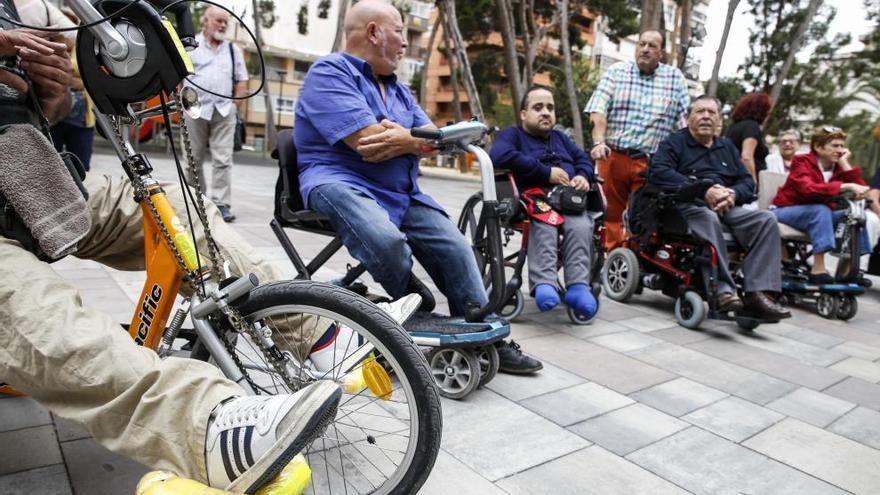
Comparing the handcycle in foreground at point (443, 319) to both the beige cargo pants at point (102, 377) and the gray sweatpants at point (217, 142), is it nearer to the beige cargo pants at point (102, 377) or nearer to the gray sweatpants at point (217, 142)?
the beige cargo pants at point (102, 377)

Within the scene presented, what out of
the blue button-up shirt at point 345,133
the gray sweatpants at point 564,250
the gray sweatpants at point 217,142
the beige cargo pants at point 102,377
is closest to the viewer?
the beige cargo pants at point 102,377

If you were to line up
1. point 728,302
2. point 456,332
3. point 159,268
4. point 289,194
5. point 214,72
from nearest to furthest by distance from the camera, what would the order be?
1. point 159,268
2. point 456,332
3. point 289,194
4. point 728,302
5. point 214,72

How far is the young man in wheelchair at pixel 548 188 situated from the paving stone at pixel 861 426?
4.21ft

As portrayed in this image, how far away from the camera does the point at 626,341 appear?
3.64 meters

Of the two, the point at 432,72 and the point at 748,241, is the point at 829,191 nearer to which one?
the point at 748,241

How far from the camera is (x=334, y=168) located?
257cm

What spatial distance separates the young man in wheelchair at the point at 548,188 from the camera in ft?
11.8

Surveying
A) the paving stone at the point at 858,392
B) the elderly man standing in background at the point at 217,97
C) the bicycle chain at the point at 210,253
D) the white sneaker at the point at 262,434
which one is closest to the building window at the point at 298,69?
the elderly man standing in background at the point at 217,97

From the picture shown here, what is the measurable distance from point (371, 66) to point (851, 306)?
4180 millimetres

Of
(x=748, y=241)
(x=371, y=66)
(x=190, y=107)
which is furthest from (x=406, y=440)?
(x=748, y=241)

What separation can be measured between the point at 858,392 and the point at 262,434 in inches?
119

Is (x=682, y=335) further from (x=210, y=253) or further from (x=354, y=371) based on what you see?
(x=210, y=253)

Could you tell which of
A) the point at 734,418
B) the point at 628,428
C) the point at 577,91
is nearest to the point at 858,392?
the point at 734,418

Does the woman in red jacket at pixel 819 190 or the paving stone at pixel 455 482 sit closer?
the paving stone at pixel 455 482
